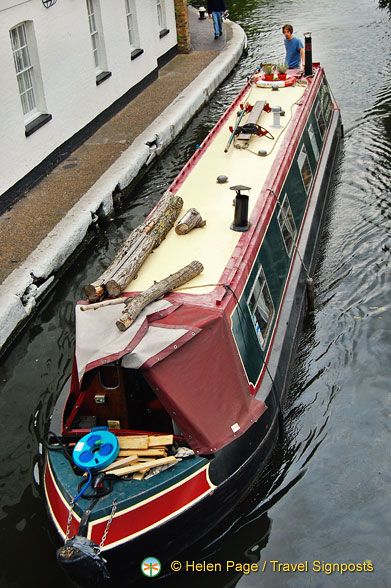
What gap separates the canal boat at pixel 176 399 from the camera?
219 inches

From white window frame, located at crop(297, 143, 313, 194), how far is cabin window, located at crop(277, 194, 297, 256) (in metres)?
1.14

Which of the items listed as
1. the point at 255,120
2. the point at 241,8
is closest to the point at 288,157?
the point at 255,120

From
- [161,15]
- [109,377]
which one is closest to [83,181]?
[109,377]

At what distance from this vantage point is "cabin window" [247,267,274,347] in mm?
7023

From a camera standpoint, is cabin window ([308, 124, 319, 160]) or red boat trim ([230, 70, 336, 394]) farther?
cabin window ([308, 124, 319, 160])

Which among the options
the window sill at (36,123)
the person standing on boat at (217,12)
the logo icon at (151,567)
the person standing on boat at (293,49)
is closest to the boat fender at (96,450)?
the logo icon at (151,567)

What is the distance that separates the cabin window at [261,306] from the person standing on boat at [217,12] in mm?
14780

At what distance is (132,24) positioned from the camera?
16.3 meters

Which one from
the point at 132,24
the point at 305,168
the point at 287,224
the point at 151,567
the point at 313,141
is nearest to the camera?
the point at 151,567

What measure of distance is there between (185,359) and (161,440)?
768mm

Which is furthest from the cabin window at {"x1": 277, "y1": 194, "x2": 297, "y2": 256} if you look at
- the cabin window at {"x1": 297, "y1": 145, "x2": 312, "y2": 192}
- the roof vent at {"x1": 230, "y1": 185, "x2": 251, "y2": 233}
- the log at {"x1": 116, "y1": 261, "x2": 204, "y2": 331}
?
the log at {"x1": 116, "y1": 261, "x2": 204, "y2": 331}

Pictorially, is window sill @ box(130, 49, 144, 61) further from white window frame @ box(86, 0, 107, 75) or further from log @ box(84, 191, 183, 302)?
log @ box(84, 191, 183, 302)

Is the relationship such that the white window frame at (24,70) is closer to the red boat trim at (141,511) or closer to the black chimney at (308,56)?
the black chimney at (308,56)

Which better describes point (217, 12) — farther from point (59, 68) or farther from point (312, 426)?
point (312, 426)
